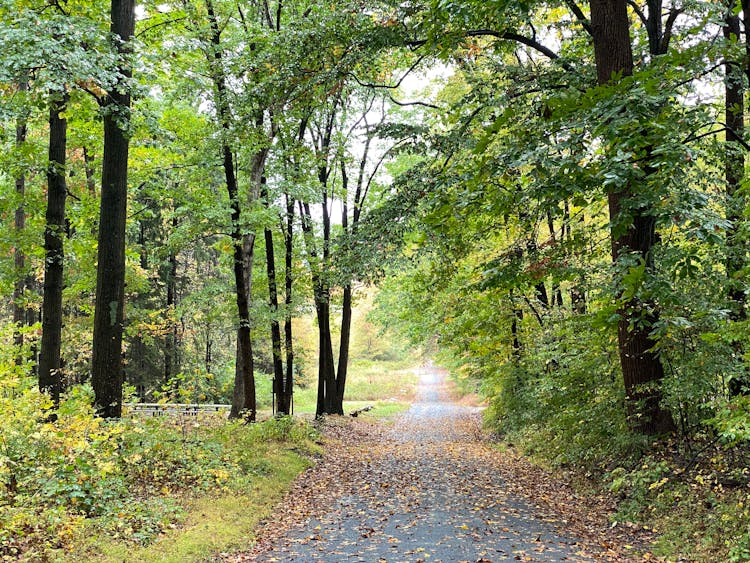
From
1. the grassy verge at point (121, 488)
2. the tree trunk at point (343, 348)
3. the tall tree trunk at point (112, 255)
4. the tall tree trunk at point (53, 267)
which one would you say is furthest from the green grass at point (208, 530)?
the tree trunk at point (343, 348)

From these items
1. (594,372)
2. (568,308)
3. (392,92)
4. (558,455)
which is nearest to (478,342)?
(568,308)

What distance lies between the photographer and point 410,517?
809cm

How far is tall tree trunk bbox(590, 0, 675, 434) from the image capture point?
24.9 feet

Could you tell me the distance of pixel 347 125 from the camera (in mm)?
21688

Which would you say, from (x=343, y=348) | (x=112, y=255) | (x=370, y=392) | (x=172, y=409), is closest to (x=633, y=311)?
(x=112, y=255)

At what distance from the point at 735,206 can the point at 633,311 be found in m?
1.78

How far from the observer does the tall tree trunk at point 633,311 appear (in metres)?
7.60

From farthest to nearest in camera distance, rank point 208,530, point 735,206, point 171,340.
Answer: point 171,340, point 735,206, point 208,530

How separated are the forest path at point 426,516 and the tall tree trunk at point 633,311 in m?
1.62

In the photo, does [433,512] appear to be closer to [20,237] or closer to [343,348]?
[20,237]

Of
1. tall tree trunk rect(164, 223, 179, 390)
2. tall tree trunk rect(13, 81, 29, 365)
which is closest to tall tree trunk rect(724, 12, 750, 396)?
tall tree trunk rect(13, 81, 29, 365)

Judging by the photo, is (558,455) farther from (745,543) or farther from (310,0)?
(310,0)

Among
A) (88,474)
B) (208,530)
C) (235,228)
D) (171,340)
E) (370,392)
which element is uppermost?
(235,228)

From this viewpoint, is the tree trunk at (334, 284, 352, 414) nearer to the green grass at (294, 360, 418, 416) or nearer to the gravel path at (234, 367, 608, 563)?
the green grass at (294, 360, 418, 416)
